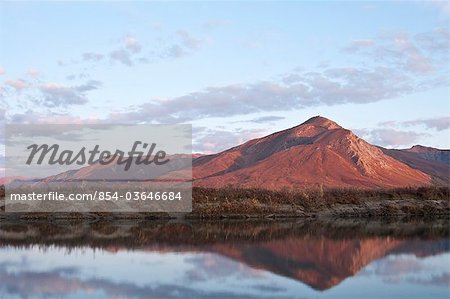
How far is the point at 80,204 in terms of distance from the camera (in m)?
30.1

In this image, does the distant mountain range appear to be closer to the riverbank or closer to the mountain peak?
the mountain peak

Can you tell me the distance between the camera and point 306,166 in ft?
227

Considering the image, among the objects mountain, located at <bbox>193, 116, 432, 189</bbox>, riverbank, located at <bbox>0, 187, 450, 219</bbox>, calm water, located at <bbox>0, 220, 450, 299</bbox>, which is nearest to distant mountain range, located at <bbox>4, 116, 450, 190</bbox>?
mountain, located at <bbox>193, 116, 432, 189</bbox>

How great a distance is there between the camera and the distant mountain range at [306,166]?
65188 millimetres

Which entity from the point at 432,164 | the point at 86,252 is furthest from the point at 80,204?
the point at 432,164

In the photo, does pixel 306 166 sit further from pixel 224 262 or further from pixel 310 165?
pixel 224 262

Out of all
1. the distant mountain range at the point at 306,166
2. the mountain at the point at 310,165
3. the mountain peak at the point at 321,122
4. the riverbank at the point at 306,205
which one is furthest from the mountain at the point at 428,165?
the riverbank at the point at 306,205

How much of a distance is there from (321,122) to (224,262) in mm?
79617

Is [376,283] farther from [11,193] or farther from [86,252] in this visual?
[11,193]

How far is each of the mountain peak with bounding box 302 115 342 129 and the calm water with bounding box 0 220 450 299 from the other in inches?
2619

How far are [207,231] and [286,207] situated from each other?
382 inches

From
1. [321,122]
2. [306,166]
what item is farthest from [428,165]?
[306,166]

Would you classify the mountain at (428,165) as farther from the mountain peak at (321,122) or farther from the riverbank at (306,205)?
the riverbank at (306,205)

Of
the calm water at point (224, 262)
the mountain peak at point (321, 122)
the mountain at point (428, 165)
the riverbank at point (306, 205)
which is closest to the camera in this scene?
the calm water at point (224, 262)
